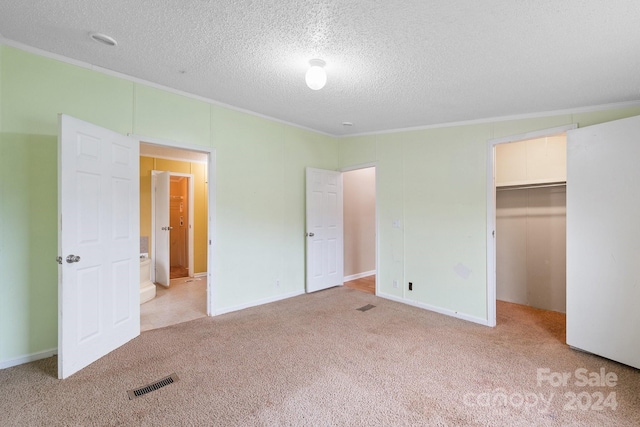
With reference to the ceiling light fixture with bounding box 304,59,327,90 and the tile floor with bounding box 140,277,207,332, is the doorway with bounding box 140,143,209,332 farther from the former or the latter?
the ceiling light fixture with bounding box 304,59,327,90

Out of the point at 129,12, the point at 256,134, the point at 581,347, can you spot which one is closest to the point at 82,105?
the point at 129,12

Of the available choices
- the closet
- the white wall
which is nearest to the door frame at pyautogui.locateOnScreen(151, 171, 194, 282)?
the white wall

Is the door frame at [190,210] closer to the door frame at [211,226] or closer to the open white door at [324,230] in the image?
the door frame at [211,226]

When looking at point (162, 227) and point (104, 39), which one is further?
point (162, 227)

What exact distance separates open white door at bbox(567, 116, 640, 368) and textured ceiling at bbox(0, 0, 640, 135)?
0.54 metres

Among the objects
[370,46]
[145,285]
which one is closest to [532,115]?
[370,46]

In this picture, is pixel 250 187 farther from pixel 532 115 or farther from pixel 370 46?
pixel 532 115

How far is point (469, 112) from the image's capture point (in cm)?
349

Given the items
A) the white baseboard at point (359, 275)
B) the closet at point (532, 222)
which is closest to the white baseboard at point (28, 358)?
the white baseboard at point (359, 275)

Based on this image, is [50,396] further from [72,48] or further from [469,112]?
[469,112]

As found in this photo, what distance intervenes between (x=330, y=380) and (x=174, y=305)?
9.19ft

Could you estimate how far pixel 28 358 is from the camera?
8.16 ft

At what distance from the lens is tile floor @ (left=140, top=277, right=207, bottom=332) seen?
3.52 meters

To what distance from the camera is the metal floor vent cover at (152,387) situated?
2088 millimetres
